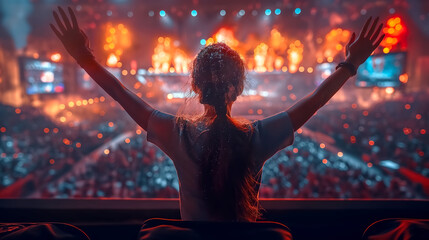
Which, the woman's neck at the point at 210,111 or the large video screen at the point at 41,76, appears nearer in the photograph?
the woman's neck at the point at 210,111

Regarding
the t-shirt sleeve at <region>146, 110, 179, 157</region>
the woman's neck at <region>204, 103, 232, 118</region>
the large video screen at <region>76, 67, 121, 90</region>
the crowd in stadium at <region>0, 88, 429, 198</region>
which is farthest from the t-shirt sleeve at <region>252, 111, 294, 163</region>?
the large video screen at <region>76, 67, 121, 90</region>

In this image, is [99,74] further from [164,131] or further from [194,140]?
[194,140]

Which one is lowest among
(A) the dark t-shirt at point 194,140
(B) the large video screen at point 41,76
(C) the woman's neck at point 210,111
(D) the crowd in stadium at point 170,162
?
(D) the crowd in stadium at point 170,162

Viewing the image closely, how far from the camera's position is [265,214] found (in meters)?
1.43

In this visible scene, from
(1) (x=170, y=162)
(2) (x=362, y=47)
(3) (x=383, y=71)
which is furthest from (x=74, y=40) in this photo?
(3) (x=383, y=71)

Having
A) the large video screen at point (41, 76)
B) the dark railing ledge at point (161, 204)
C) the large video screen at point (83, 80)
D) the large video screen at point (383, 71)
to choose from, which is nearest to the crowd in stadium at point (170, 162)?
the large video screen at point (41, 76)

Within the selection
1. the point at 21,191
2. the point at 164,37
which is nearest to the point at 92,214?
the point at 21,191

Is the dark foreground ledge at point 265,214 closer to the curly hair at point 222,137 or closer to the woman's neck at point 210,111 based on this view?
the curly hair at point 222,137

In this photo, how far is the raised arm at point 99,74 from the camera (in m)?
0.92

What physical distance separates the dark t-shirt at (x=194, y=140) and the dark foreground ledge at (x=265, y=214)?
0.59 meters

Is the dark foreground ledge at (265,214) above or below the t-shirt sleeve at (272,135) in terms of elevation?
below

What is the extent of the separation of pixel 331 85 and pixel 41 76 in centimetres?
1193

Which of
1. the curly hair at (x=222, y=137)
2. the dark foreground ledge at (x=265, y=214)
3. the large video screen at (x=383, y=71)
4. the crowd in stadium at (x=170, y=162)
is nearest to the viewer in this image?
the curly hair at (x=222, y=137)

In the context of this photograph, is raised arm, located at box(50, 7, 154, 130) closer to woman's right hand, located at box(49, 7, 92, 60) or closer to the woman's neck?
woman's right hand, located at box(49, 7, 92, 60)
